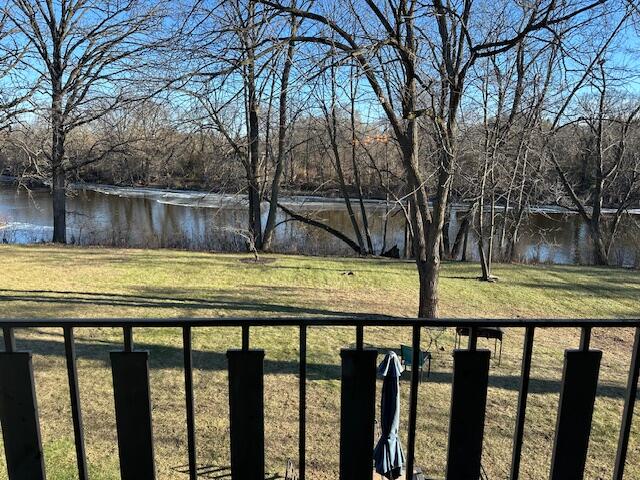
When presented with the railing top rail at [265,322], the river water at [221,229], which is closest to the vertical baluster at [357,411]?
the railing top rail at [265,322]

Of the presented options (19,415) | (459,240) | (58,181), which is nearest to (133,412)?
(19,415)

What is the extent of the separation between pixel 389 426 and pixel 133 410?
212cm

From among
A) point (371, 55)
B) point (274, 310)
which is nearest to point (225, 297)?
point (274, 310)

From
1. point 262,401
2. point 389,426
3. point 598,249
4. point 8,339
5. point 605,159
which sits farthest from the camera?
point 605,159

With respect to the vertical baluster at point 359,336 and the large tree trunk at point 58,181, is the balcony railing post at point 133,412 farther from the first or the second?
the large tree trunk at point 58,181

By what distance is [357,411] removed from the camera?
4.72 ft

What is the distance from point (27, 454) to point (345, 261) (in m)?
12.0

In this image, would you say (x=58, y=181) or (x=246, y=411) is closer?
(x=246, y=411)

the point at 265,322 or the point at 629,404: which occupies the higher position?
the point at 265,322

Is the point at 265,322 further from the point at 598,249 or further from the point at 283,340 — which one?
the point at 598,249

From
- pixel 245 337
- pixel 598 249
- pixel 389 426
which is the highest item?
pixel 245 337

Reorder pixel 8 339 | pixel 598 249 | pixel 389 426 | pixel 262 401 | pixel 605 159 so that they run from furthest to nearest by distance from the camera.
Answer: pixel 605 159
pixel 598 249
pixel 389 426
pixel 262 401
pixel 8 339

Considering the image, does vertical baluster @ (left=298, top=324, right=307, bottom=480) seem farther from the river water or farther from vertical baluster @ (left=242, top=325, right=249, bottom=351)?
the river water

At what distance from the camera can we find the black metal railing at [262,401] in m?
1.35
